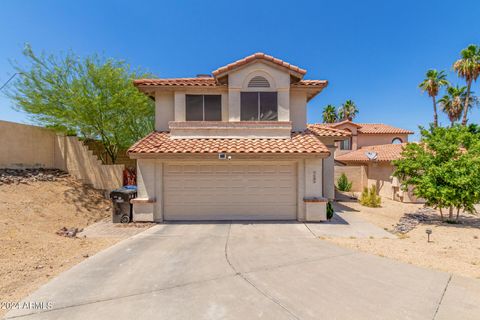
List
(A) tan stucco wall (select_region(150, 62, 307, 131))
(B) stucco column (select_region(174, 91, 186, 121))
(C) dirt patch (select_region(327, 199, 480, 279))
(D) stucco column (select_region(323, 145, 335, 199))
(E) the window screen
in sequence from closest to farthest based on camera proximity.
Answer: (C) dirt patch (select_region(327, 199, 480, 279)) < (A) tan stucco wall (select_region(150, 62, 307, 131)) < (B) stucco column (select_region(174, 91, 186, 121)) < (E) the window screen < (D) stucco column (select_region(323, 145, 335, 199))

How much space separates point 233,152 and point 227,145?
0.72m

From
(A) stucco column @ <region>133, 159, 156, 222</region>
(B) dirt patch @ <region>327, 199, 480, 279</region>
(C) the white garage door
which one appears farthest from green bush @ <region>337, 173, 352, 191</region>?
(A) stucco column @ <region>133, 159, 156, 222</region>

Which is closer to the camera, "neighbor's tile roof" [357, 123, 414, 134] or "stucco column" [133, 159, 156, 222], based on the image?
"stucco column" [133, 159, 156, 222]

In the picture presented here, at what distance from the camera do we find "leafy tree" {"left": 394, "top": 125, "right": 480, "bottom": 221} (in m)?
9.16

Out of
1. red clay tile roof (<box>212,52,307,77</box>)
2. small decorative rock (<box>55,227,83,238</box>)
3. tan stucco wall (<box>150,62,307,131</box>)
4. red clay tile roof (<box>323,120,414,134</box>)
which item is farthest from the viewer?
red clay tile roof (<box>323,120,414,134</box>)

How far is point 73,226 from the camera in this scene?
914cm

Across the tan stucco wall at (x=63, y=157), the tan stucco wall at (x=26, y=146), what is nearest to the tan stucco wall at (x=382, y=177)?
the tan stucco wall at (x=63, y=157)

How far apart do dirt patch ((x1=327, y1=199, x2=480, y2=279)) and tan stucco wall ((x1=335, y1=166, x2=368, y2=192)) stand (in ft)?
24.7

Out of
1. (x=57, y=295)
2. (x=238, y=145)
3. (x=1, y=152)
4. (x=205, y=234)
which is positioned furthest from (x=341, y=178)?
(x=1, y=152)

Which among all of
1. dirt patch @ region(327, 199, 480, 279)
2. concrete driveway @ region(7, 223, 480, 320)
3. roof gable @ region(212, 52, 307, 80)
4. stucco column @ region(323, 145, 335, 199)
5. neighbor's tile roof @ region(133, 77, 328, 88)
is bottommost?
dirt patch @ region(327, 199, 480, 279)

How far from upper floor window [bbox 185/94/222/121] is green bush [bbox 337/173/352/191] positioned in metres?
13.9

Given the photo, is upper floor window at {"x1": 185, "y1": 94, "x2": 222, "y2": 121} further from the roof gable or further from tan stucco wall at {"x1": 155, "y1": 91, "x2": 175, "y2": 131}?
the roof gable

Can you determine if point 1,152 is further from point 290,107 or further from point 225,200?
point 290,107

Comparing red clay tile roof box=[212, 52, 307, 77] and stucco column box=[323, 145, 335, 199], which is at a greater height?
red clay tile roof box=[212, 52, 307, 77]
